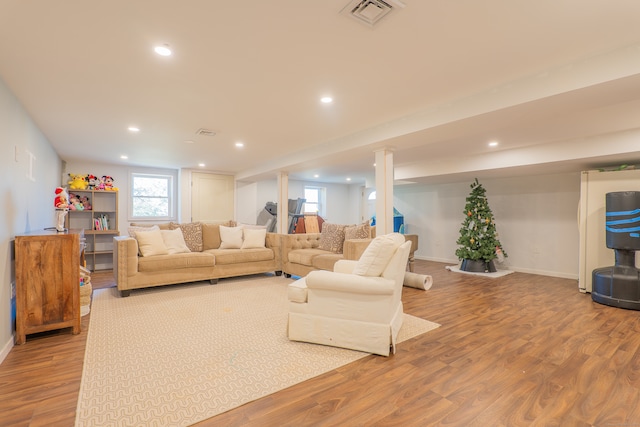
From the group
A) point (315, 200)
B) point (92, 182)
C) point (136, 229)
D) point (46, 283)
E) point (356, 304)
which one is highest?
point (92, 182)

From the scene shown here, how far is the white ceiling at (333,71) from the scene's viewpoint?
1.78 meters

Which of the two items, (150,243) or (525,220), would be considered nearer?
(150,243)

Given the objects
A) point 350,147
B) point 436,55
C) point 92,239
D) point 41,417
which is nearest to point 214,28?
point 436,55

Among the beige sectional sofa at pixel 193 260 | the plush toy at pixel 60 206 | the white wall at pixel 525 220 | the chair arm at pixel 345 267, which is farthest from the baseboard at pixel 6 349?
the white wall at pixel 525 220

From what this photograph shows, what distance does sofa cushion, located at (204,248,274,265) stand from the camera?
477cm

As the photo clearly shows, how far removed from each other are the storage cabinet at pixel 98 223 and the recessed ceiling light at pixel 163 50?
511cm

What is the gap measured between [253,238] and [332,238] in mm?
1374

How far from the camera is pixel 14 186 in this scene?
107 inches

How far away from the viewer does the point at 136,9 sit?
5.65 feet

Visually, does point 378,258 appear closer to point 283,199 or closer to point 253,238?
point 253,238

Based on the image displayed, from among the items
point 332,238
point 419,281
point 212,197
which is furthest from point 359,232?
point 212,197

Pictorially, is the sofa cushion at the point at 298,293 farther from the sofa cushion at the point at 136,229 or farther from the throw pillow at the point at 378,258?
the sofa cushion at the point at 136,229

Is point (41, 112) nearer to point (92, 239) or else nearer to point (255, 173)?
point (92, 239)

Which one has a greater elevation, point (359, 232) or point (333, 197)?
point (333, 197)
